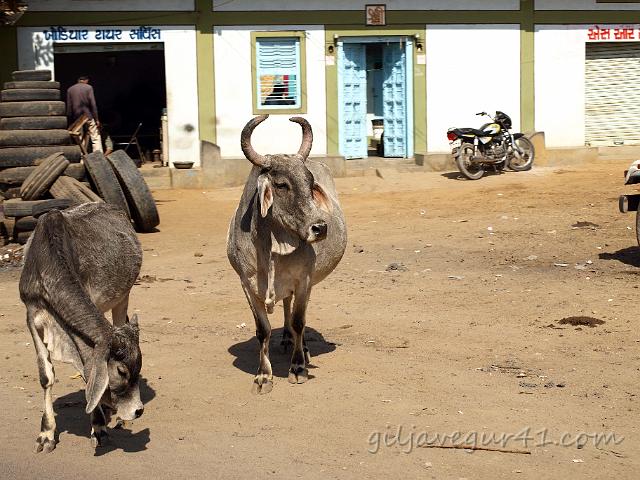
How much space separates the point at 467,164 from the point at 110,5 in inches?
294

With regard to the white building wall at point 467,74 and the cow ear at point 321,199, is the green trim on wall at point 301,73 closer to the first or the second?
the white building wall at point 467,74

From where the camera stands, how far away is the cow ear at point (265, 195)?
7.06m

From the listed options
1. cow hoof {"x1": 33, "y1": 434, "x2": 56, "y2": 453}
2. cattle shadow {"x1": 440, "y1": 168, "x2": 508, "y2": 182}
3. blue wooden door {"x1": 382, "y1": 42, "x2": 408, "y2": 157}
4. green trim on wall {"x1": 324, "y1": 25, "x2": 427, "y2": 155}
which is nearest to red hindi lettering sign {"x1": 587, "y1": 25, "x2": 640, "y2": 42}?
green trim on wall {"x1": 324, "y1": 25, "x2": 427, "y2": 155}

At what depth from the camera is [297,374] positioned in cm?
765

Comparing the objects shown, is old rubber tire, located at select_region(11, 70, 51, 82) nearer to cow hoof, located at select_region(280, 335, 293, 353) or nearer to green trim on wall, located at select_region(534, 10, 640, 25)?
cow hoof, located at select_region(280, 335, 293, 353)

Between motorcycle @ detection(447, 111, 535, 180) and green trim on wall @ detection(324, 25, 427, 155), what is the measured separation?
1.20 meters

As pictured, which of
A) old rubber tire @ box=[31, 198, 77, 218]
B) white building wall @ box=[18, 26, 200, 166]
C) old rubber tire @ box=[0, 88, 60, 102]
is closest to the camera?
old rubber tire @ box=[31, 198, 77, 218]

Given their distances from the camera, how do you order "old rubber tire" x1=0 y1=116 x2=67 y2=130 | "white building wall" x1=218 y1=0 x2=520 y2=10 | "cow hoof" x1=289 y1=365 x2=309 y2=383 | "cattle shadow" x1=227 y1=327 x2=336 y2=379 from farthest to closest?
1. "white building wall" x1=218 y1=0 x2=520 y2=10
2. "old rubber tire" x1=0 y1=116 x2=67 y2=130
3. "cattle shadow" x1=227 y1=327 x2=336 y2=379
4. "cow hoof" x1=289 y1=365 x2=309 y2=383

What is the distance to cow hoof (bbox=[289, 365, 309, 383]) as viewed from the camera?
300 inches

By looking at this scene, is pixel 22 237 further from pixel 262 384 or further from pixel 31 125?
pixel 262 384

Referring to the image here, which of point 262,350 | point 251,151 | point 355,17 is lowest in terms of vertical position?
point 262,350

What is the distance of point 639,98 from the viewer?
22156 millimetres

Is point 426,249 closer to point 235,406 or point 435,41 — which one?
point 235,406

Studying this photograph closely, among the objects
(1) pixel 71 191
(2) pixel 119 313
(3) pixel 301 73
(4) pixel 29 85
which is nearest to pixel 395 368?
(2) pixel 119 313
